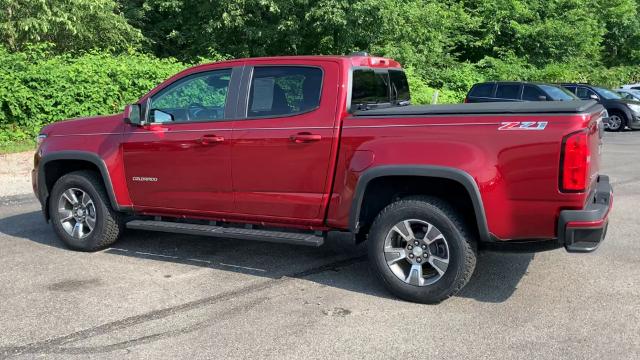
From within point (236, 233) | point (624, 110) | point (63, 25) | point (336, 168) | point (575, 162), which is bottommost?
point (624, 110)

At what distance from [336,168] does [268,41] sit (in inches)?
642

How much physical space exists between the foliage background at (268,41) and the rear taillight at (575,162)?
11.6 m

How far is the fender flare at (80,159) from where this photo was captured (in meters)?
5.98

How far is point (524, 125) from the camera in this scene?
165 inches

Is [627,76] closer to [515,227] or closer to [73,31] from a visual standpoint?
[73,31]

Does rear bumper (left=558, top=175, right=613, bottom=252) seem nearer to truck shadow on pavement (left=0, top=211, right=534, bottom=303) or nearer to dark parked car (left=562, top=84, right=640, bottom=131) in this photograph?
truck shadow on pavement (left=0, top=211, right=534, bottom=303)

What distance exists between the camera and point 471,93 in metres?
18.8

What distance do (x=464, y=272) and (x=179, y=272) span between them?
2.52 meters

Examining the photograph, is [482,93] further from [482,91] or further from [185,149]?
[185,149]

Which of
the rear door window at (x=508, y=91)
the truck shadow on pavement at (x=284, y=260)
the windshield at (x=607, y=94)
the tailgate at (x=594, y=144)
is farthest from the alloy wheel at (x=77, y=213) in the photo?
the windshield at (x=607, y=94)

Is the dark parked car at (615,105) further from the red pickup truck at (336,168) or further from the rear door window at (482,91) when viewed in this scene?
the red pickup truck at (336,168)

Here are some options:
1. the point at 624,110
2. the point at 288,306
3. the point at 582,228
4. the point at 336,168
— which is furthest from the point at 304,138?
the point at 624,110

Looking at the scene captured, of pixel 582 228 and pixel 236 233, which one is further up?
pixel 582 228

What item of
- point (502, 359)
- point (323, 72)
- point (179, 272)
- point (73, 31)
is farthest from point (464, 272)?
point (73, 31)
